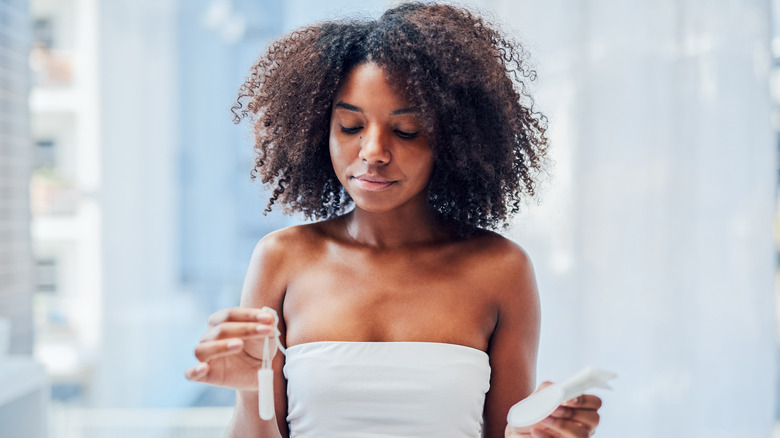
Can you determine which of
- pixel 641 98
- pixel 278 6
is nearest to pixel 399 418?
pixel 641 98

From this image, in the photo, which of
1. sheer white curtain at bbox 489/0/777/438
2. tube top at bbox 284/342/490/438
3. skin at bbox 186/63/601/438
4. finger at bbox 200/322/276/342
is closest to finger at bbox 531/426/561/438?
skin at bbox 186/63/601/438

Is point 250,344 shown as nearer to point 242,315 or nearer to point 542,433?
point 242,315

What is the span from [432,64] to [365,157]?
0.48 ft

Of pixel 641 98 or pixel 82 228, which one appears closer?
pixel 641 98

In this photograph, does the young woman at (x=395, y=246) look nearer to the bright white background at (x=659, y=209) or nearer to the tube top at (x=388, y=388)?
the tube top at (x=388, y=388)

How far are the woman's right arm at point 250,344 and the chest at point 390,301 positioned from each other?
0.03 meters

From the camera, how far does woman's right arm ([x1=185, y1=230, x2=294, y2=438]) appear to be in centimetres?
74

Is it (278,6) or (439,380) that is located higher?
(278,6)

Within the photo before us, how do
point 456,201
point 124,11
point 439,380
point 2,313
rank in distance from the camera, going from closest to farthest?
point 439,380 → point 456,201 → point 2,313 → point 124,11

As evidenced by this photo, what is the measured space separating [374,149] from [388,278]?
0.21 meters

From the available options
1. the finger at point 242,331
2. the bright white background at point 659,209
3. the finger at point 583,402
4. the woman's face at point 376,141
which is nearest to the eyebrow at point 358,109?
the woman's face at point 376,141

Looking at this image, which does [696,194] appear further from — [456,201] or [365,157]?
[365,157]

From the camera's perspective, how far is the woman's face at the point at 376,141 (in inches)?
31.8

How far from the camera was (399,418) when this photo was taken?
0.86 metres
